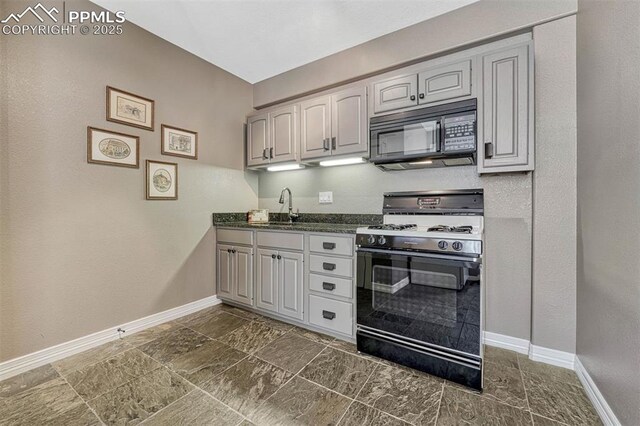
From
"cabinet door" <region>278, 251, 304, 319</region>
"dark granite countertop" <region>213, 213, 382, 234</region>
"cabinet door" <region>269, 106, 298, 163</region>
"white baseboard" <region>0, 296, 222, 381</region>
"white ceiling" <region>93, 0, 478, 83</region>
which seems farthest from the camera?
"cabinet door" <region>269, 106, 298, 163</region>

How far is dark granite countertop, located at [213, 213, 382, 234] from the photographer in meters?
2.49

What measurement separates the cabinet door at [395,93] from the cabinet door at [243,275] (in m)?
1.88

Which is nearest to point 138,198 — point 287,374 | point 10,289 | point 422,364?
point 10,289

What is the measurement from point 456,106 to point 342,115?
38.9 inches

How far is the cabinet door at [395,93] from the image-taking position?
218cm

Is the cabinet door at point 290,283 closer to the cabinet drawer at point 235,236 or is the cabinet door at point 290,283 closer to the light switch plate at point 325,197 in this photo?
the cabinet drawer at point 235,236

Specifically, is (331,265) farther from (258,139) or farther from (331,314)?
(258,139)

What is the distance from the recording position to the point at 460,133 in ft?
6.48

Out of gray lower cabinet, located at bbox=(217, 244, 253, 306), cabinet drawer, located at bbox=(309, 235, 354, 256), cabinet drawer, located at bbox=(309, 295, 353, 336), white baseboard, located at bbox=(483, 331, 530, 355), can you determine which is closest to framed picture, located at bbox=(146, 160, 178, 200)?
gray lower cabinet, located at bbox=(217, 244, 253, 306)

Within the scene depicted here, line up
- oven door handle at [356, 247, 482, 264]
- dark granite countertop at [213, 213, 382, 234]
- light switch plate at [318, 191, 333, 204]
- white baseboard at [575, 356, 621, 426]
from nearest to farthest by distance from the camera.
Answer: white baseboard at [575, 356, 621, 426] < oven door handle at [356, 247, 482, 264] < dark granite countertop at [213, 213, 382, 234] < light switch plate at [318, 191, 333, 204]

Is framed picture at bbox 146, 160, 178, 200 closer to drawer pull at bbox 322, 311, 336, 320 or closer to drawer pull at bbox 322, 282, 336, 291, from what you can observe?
drawer pull at bbox 322, 282, 336, 291

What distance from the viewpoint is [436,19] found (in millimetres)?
2283

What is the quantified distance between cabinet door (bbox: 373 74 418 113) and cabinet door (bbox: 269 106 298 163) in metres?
0.92

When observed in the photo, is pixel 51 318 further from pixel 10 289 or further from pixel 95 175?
pixel 95 175
